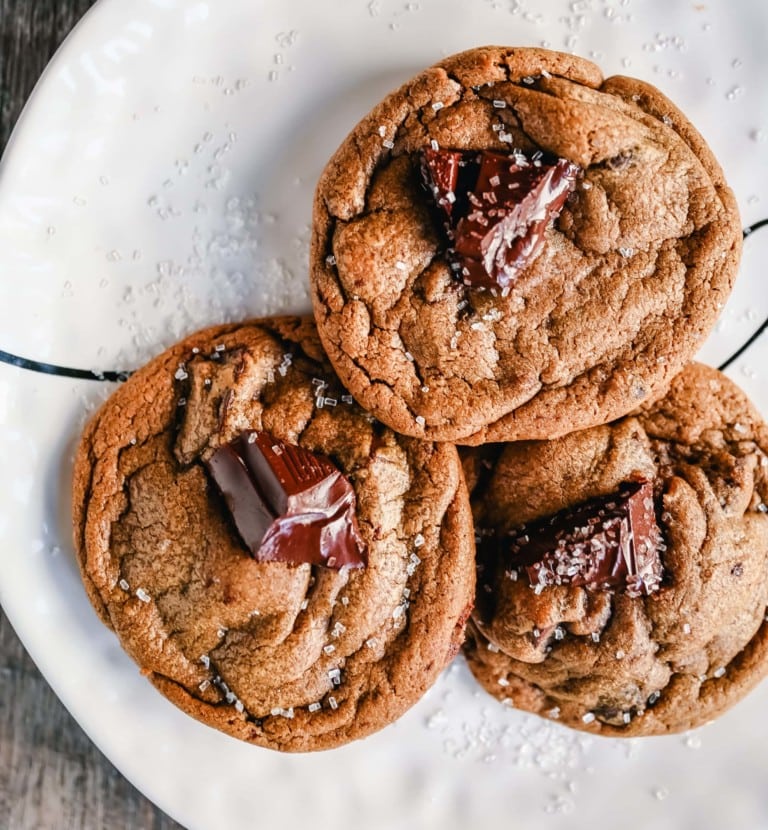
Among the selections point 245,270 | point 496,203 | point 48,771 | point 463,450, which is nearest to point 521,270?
point 496,203

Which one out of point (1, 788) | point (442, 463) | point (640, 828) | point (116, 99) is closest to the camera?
point (442, 463)

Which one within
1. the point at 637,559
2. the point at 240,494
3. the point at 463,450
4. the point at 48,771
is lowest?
the point at 48,771

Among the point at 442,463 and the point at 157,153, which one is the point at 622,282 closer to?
the point at 442,463

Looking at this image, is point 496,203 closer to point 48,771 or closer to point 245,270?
point 245,270

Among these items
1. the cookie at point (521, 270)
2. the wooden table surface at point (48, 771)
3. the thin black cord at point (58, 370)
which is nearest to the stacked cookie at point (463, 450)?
the cookie at point (521, 270)

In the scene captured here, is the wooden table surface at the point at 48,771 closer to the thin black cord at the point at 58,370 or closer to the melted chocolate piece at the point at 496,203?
the thin black cord at the point at 58,370

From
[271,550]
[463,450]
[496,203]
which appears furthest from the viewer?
[463,450]

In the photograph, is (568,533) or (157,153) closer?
(568,533)

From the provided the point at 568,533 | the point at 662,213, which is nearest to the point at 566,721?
the point at 568,533
